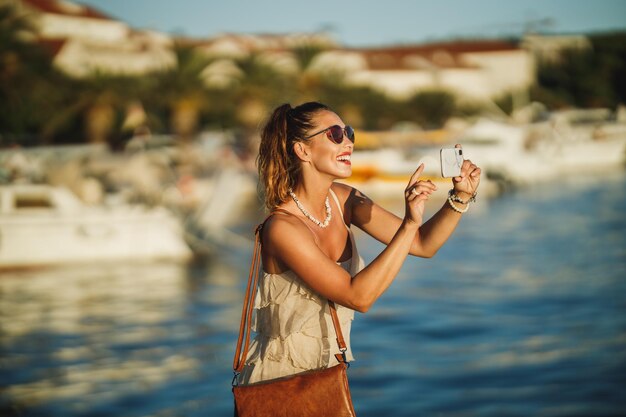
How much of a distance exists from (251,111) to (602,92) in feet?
145

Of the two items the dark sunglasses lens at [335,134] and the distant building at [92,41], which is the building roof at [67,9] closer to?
the distant building at [92,41]

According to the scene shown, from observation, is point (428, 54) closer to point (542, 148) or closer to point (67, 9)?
point (67, 9)

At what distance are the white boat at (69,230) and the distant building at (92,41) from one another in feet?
78.0


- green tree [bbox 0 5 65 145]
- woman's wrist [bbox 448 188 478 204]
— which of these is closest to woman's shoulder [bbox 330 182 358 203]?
woman's wrist [bbox 448 188 478 204]

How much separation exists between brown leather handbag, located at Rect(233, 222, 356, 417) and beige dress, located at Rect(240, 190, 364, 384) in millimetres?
67

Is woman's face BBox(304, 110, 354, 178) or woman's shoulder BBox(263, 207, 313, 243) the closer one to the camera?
woman's shoulder BBox(263, 207, 313, 243)

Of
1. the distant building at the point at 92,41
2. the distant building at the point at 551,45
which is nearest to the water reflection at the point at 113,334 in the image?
the distant building at the point at 92,41

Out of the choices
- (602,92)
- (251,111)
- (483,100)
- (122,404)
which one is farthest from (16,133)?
(602,92)

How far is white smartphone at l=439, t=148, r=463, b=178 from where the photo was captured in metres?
2.91

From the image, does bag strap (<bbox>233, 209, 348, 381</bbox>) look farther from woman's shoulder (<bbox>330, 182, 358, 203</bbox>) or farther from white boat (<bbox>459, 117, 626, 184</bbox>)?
white boat (<bbox>459, 117, 626, 184</bbox>)

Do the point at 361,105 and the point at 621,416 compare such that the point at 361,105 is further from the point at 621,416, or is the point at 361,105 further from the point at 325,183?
the point at 325,183

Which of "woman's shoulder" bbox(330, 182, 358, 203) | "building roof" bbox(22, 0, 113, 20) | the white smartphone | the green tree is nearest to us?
the white smartphone

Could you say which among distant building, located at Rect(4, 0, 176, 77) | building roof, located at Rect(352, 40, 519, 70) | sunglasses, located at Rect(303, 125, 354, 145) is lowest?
sunglasses, located at Rect(303, 125, 354, 145)

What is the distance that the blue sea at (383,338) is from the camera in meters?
7.57
